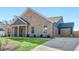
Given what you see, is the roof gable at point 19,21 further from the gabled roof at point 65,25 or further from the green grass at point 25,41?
the gabled roof at point 65,25

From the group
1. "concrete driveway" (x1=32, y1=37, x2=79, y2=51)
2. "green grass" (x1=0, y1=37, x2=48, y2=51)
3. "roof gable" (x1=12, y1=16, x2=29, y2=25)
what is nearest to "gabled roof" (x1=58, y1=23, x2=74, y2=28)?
"concrete driveway" (x1=32, y1=37, x2=79, y2=51)

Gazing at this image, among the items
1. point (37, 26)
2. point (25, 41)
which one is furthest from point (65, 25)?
point (25, 41)

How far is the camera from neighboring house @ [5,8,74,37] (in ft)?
25.6

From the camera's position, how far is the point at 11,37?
801 cm

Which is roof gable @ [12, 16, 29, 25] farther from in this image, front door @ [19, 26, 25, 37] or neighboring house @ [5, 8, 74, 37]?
front door @ [19, 26, 25, 37]

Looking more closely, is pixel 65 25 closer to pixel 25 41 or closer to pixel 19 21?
pixel 25 41

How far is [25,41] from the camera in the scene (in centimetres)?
796

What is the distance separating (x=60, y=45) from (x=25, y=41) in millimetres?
1243

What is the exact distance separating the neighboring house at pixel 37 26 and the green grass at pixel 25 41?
181 millimetres
